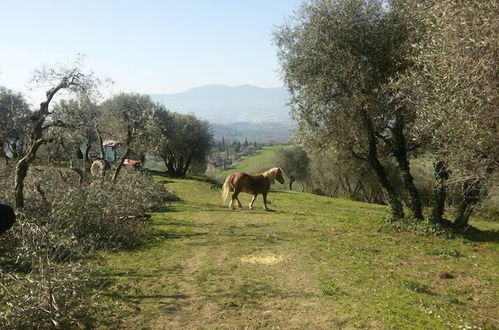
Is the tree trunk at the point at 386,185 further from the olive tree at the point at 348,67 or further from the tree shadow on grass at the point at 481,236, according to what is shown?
the tree shadow on grass at the point at 481,236

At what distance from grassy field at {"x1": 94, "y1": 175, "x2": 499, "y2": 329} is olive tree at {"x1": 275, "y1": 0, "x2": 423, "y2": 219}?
4764 mm

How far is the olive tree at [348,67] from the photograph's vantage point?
597 inches

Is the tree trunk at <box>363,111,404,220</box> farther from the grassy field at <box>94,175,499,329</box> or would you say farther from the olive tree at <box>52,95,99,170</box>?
the olive tree at <box>52,95,99,170</box>

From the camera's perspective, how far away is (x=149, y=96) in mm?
60000

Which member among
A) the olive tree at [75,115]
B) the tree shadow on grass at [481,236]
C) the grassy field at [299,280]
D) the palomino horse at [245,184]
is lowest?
the grassy field at [299,280]

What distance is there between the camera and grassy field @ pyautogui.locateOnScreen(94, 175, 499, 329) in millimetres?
8094

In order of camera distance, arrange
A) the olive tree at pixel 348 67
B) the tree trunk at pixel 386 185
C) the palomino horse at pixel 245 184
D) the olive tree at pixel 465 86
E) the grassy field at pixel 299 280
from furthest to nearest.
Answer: the palomino horse at pixel 245 184
the tree trunk at pixel 386 185
the olive tree at pixel 348 67
the grassy field at pixel 299 280
the olive tree at pixel 465 86

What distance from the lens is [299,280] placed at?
1036 cm

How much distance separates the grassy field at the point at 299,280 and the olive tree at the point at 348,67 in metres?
4.76

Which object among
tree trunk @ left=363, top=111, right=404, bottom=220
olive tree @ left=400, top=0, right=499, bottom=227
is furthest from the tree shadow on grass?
olive tree @ left=400, top=0, right=499, bottom=227

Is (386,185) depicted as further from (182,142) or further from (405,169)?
(182,142)

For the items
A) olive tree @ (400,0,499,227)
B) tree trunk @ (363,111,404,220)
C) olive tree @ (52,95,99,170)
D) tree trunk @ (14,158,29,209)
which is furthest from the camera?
tree trunk @ (363,111,404,220)

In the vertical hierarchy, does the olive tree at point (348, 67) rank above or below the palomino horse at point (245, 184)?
above

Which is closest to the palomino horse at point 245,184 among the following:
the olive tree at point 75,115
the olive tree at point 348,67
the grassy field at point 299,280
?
the grassy field at point 299,280
